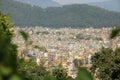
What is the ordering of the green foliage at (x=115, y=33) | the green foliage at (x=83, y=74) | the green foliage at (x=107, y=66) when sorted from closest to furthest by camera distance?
the green foliage at (x=83, y=74) < the green foliage at (x=115, y=33) < the green foliage at (x=107, y=66)

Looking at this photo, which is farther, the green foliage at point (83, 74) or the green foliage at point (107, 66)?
the green foliage at point (107, 66)

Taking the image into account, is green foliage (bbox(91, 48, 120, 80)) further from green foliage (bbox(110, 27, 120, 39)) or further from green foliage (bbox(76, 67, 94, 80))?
green foliage (bbox(76, 67, 94, 80))

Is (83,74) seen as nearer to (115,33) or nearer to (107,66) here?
(115,33)

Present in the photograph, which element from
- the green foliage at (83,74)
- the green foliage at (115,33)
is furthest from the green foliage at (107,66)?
the green foliage at (83,74)

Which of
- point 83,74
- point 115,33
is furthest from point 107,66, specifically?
point 83,74

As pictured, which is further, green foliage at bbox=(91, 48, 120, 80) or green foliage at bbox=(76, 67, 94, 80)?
green foliage at bbox=(91, 48, 120, 80)

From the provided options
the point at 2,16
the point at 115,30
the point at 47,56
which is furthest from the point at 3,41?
the point at 47,56

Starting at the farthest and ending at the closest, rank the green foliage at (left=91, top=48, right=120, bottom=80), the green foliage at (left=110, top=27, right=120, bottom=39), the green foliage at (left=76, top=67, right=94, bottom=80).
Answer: the green foliage at (left=91, top=48, right=120, bottom=80), the green foliage at (left=110, top=27, right=120, bottom=39), the green foliage at (left=76, top=67, right=94, bottom=80)

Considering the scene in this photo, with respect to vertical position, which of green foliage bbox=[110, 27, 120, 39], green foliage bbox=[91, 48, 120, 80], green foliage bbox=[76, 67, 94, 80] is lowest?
green foliage bbox=[91, 48, 120, 80]

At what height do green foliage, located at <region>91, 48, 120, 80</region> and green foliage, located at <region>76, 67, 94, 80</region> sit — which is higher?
green foliage, located at <region>76, 67, 94, 80</region>

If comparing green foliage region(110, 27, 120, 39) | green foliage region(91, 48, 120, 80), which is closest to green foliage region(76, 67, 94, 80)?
green foliage region(110, 27, 120, 39)

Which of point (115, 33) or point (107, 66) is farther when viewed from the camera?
point (107, 66)

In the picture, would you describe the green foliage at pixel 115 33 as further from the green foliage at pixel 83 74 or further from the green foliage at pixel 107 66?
the green foliage at pixel 107 66
